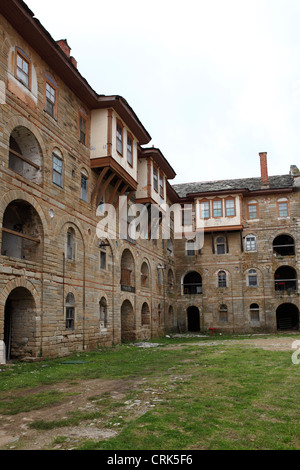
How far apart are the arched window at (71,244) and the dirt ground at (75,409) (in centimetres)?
869

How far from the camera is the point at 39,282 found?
16.0 meters

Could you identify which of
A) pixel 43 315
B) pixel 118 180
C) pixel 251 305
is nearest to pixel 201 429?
pixel 43 315

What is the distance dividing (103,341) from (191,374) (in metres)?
10.2

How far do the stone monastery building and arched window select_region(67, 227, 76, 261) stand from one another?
0.07 m

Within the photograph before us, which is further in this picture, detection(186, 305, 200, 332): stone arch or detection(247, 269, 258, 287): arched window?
detection(186, 305, 200, 332): stone arch

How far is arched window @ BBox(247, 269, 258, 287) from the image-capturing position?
3738 cm

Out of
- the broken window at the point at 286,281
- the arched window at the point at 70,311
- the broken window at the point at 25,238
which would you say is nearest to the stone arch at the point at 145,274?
the arched window at the point at 70,311

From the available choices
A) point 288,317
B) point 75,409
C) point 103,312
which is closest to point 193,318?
point 288,317

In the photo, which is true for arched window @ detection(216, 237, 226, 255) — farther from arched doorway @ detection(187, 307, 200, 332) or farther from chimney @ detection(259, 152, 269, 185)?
chimney @ detection(259, 152, 269, 185)

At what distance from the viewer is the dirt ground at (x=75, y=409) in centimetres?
603

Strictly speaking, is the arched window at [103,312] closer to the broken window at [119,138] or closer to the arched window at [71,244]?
the arched window at [71,244]

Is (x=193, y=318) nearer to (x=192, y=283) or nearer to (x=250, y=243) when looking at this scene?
(x=192, y=283)

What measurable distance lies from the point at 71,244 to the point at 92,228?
2.22 metres

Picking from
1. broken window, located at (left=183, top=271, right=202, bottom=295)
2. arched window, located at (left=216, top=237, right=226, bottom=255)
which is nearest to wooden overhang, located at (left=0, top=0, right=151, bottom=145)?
arched window, located at (left=216, top=237, right=226, bottom=255)
